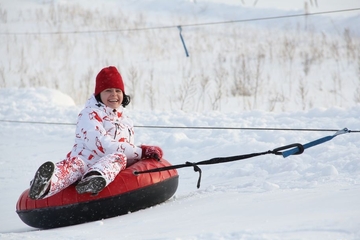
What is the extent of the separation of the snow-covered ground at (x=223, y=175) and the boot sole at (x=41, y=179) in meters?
0.25

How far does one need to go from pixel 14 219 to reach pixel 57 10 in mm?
14731

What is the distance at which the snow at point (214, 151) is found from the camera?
130 inches

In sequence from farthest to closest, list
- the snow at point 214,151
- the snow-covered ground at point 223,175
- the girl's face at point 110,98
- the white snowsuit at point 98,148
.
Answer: the girl's face at point 110,98
the white snowsuit at point 98,148
the snow at point 214,151
the snow-covered ground at point 223,175

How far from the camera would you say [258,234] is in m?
2.90

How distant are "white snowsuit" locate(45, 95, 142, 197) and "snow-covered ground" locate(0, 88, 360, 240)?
0.34 m

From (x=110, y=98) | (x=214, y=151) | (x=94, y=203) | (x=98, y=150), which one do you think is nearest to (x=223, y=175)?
(x=214, y=151)

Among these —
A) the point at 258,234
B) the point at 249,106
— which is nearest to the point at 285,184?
the point at 258,234

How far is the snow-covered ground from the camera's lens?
317 cm

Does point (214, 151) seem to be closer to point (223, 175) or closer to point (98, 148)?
point (223, 175)

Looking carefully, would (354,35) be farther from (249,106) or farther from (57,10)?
(57,10)

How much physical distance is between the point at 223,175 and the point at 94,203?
1.75 meters

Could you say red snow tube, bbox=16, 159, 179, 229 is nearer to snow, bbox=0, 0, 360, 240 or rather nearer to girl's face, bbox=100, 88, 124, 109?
snow, bbox=0, 0, 360, 240

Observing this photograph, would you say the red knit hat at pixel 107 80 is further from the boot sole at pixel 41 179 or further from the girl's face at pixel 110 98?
→ the boot sole at pixel 41 179

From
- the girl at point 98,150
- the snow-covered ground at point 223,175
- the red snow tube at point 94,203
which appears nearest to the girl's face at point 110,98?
the girl at point 98,150
